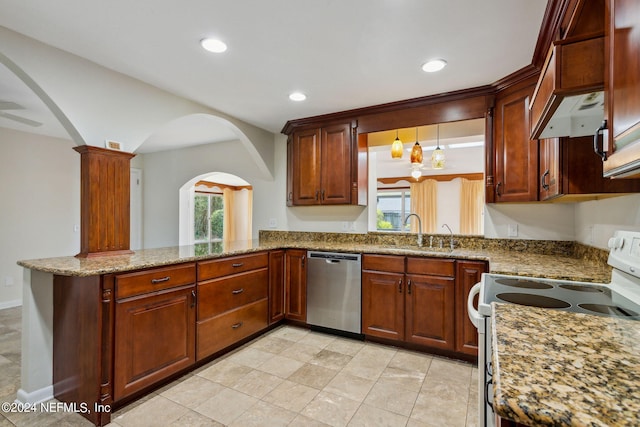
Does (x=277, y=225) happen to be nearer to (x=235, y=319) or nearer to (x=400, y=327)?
(x=235, y=319)

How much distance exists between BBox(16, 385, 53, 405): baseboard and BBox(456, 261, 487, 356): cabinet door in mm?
2964

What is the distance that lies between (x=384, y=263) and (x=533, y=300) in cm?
163

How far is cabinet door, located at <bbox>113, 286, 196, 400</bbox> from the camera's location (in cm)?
192

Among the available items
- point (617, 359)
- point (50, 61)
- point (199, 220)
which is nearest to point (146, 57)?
point (50, 61)

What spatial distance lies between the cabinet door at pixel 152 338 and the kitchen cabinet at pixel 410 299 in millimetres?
1568

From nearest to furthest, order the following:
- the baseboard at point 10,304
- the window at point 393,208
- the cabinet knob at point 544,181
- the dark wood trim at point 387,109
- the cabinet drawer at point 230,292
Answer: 1. the cabinet knob at point 544,181
2. the cabinet drawer at point 230,292
3. the dark wood trim at point 387,109
4. the baseboard at point 10,304
5. the window at point 393,208

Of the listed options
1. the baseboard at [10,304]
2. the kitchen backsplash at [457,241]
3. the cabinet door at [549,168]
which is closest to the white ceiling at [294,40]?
the cabinet door at [549,168]

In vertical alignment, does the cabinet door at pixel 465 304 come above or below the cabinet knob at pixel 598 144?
below

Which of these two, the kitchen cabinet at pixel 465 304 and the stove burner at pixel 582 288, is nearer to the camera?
the stove burner at pixel 582 288

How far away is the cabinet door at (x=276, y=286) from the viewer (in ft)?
10.7

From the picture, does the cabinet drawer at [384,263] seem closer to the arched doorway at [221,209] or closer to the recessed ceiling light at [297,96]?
the recessed ceiling light at [297,96]

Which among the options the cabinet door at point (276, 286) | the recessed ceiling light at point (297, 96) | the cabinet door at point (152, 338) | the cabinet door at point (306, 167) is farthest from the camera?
the cabinet door at point (306, 167)

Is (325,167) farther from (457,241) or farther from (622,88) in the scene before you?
(622,88)

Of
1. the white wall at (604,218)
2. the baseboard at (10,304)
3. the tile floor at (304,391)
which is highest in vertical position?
the white wall at (604,218)
